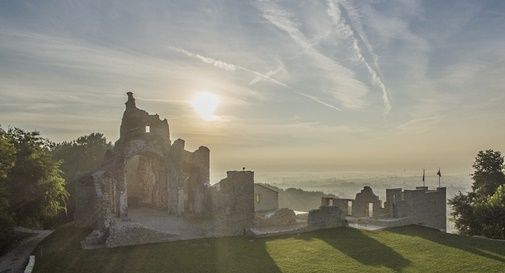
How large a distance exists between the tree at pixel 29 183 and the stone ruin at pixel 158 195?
2.46m

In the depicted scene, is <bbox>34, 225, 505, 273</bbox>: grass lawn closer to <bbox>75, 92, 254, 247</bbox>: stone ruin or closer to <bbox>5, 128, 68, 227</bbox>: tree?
<bbox>75, 92, 254, 247</bbox>: stone ruin

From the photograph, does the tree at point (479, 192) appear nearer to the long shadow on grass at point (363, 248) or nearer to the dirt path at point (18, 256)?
the long shadow on grass at point (363, 248)

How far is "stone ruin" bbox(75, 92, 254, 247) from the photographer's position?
915 inches

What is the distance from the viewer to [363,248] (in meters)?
21.0

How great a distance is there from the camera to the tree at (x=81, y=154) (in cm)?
4681

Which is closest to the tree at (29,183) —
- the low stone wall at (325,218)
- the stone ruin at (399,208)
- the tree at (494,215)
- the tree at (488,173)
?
the low stone wall at (325,218)

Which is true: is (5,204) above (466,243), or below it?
above

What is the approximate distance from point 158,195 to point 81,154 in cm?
1987

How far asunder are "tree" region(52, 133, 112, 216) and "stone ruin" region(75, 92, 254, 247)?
15122 millimetres

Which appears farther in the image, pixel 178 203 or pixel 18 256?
pixel 178 203

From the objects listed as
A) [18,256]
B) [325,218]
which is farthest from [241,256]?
[18,256]

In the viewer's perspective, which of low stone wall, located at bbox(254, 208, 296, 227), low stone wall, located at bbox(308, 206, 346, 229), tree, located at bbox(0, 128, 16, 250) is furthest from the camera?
low stone wall, located at bbox(254, 208, 296, 227)

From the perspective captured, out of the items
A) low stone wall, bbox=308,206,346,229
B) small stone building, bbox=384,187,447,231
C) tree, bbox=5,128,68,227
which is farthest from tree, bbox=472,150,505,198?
tree, bbox=5,128,68,227

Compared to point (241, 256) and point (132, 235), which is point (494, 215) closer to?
point (241, 256)
